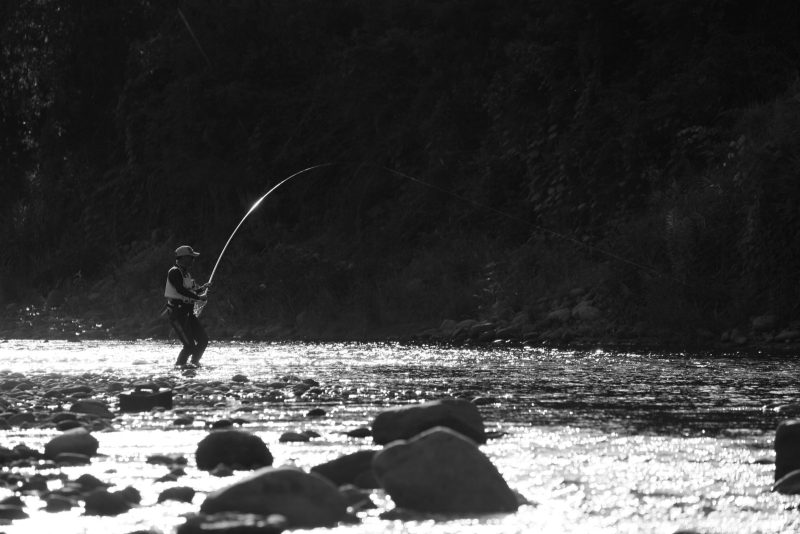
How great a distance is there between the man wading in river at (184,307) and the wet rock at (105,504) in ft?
31.3

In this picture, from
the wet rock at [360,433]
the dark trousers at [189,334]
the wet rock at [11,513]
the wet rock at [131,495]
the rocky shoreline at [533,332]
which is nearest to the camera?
the wet rock at [11,513]

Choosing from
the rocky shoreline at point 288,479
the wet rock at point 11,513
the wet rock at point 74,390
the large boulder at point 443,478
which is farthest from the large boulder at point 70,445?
the wet rock at point 74,390

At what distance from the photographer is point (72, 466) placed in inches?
220

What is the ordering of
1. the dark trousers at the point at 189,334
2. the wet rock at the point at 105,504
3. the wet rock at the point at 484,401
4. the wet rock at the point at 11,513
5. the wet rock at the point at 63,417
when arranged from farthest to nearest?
1. the dark trousers at the point at 189,334
2. the wet rock at the point at 484,401
3. the wet rock at the point at 63,417
4. the wet rock at the point at 105,504
5. the wet rock at the point at 11,513

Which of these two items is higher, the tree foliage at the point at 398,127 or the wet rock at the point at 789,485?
the tree foliage at the point at 398,127

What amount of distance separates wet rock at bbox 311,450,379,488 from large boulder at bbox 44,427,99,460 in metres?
1.27

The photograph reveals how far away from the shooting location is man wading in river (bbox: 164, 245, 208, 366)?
14.0 metres

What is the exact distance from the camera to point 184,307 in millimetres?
14156

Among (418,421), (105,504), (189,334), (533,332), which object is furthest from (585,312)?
(105,504)

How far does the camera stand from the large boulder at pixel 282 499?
4180mm

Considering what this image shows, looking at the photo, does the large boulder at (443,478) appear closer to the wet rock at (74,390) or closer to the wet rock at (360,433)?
the wet rock at (360,433)

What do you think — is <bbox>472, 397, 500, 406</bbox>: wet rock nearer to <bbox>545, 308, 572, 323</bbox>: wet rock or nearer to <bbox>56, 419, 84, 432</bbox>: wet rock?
<bbox>56, 419, 84, 432</bbox>: wet rock

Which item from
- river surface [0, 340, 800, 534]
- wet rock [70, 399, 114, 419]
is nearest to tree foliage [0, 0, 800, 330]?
river surface [0, 340, 800, 534]

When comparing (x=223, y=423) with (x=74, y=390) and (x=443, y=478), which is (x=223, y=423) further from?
(x=443, y=478)
